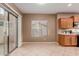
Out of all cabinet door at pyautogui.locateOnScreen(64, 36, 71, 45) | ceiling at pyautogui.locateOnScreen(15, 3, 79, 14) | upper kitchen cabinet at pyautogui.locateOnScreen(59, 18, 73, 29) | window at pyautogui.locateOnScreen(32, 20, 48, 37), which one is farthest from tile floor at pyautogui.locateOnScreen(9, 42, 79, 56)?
window at pyautogui.locateOnScreen(32, 20, 48, 37)

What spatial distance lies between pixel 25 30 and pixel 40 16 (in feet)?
5.55

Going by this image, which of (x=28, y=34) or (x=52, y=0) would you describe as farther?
(x=28, y=34)

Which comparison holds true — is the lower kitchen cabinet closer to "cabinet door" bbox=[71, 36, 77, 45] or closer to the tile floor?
"cabinet door" bbox=[71, 36, 77, 45]

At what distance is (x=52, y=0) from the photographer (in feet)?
5.48

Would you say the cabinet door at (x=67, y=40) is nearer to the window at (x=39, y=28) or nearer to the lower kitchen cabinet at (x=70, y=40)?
the lower kitchen cabinet at (x=70, y=40)

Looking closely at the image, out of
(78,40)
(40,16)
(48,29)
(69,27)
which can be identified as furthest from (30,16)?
(78,40)

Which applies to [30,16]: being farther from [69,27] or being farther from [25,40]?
[69,27]

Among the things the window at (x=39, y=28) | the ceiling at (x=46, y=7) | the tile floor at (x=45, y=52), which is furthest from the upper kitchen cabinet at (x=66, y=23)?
the tile floor at (x=45, y=52)

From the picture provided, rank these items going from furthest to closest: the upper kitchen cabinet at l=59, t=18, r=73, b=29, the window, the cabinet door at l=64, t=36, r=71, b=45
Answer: the window < the upper kitchen cabinet at l=59, t=18, r=73, b=29 < the cabinet door at l=64, t=36, r=71, b=45

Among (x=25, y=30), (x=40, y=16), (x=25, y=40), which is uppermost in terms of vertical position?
(x=40, y=16)

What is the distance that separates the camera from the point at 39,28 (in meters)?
11.3

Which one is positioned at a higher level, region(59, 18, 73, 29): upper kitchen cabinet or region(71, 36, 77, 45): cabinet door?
region(59, 18, 73, 29): upper kitchen cabinet

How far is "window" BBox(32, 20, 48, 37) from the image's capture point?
1125 cm

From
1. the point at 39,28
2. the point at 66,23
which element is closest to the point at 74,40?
the point at 66,23
